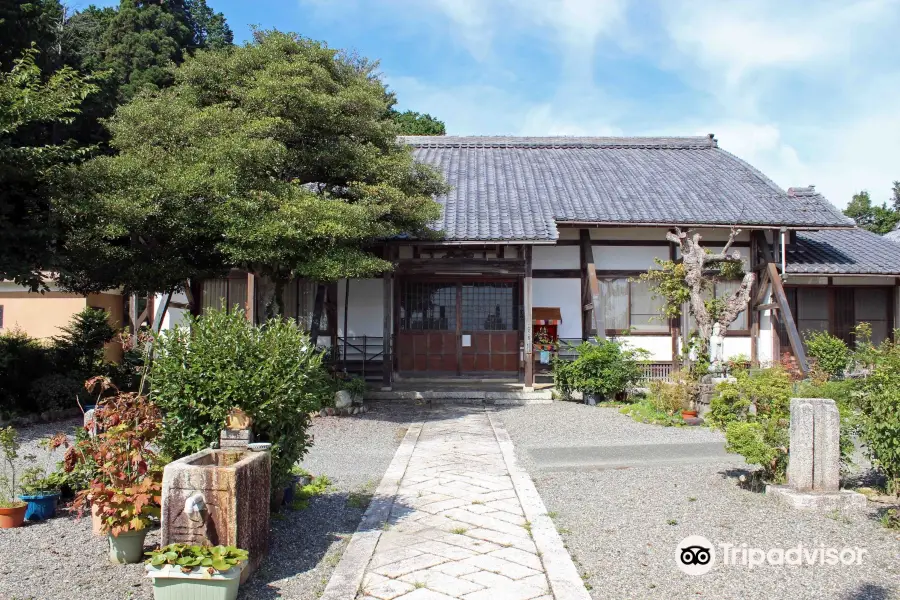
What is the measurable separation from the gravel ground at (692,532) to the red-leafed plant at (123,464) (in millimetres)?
2925

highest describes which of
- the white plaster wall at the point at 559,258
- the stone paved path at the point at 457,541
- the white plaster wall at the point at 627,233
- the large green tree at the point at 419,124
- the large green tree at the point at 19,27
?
the large green tree at the point at 419,124

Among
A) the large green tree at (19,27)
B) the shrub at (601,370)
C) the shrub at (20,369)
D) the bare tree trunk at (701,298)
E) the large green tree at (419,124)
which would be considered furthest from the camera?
the large green tree at (419,124)

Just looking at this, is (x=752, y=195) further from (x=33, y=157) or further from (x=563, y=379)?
(x=33, y=157)

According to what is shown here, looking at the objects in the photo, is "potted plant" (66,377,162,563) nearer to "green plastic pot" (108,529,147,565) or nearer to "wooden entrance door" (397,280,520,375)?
"green plastic pot" (108,529,147,565)

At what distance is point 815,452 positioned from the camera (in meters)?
5.89

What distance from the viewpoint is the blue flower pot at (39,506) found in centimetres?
528

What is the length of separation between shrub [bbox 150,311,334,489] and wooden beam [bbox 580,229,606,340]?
8.63 m

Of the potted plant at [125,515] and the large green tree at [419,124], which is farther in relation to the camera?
the large green tree at [419,124]

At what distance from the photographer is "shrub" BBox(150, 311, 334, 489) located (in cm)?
500

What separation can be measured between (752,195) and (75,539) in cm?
1492

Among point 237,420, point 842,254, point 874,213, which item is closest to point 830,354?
point 842,254

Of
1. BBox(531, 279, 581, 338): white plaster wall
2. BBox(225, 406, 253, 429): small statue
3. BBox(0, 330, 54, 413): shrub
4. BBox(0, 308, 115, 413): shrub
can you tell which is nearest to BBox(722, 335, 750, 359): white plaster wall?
BBox(531, 279, 581, 338): white plaster wall

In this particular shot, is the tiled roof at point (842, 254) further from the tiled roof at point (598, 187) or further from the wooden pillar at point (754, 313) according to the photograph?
the tiled roof at point (598, 187)

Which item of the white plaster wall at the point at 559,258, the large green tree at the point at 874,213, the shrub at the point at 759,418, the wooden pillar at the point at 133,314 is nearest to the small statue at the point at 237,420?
the shrub at the point at 759,418
